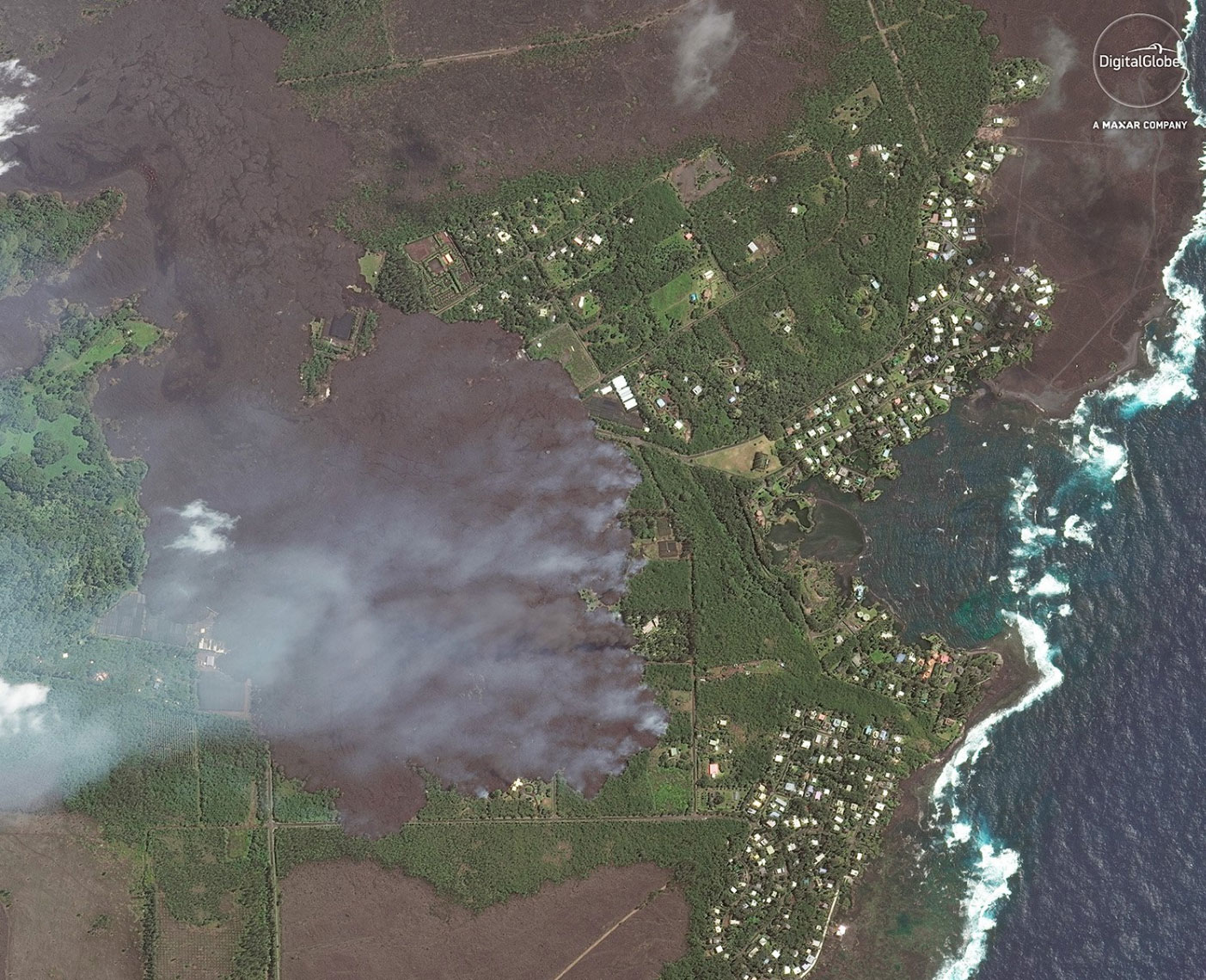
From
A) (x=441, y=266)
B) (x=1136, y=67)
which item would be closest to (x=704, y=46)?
(x=441, y=266)

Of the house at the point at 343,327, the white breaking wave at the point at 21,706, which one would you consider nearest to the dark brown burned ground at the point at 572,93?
the house at the point at 343,327

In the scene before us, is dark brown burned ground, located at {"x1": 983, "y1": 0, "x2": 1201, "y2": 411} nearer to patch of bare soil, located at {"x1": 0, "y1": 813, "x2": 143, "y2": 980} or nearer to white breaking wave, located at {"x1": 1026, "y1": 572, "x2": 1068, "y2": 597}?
white breaking wave, located at {"x1": 1026, "y1": 572, "x2": 1068, "y2": 597}

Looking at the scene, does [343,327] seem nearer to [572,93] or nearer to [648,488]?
[572,93]

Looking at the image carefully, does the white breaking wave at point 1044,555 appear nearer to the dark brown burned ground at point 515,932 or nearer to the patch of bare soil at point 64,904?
the dark brown burned ground at point 515,932

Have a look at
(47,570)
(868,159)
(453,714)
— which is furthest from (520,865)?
(868,159)

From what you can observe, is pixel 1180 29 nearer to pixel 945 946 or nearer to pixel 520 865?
pixel 945 946

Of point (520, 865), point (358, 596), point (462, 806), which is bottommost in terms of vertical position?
point (520, 865)
